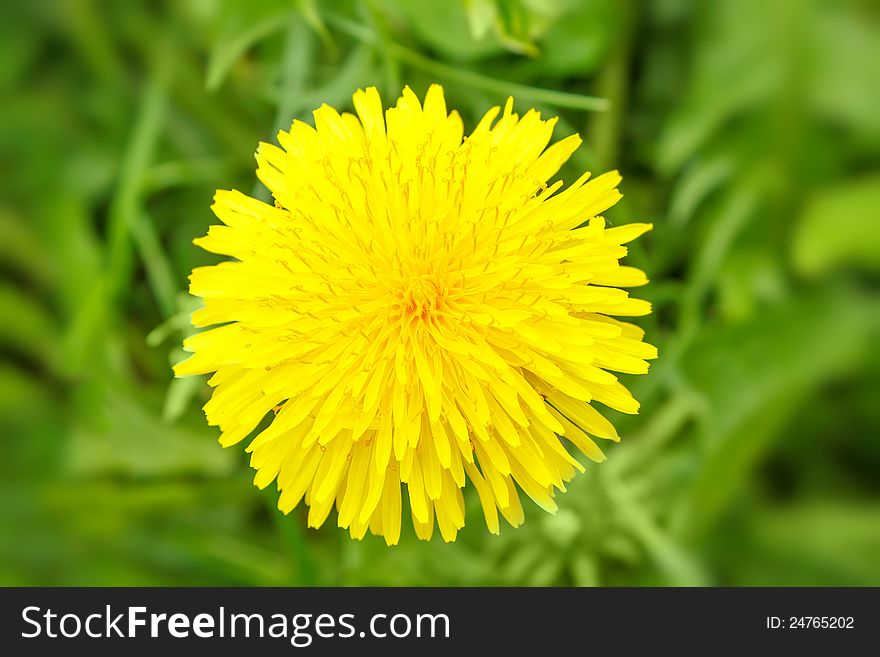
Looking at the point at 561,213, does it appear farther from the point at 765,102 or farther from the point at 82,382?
the point at 82,382

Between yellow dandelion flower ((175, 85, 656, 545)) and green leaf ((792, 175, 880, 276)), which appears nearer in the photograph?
yellow dandelion flower ((175, 85, 656, 545))

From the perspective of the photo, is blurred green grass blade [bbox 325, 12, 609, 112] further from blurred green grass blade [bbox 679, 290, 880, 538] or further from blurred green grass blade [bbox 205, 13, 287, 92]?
blurred green grass blade [bbox 679, 290, 880, 538]

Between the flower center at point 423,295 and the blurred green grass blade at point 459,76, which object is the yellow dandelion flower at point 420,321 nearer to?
the flower center at point 423,295

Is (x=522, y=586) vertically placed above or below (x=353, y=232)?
below

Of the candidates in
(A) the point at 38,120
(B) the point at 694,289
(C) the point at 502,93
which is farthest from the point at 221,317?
(A) the point at 38,120

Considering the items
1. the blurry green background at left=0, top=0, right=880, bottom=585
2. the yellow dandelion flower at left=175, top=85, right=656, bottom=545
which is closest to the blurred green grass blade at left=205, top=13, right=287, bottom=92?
the blurry green background at left=0, top=0, right=880, bottom=585

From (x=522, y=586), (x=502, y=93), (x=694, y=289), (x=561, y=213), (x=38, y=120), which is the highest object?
(x=38, y=120)

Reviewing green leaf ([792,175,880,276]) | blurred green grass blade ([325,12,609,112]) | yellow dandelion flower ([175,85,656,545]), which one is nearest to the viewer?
yellow dandelion flower ([175,85,656,545])
